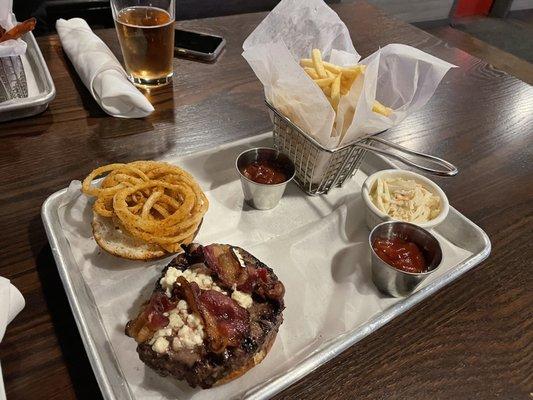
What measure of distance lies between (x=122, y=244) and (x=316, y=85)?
3.20 ft

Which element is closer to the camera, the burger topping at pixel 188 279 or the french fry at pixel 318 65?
the burger topping at pixel 188 279

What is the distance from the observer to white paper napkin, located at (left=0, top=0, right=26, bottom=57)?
2.00 meters

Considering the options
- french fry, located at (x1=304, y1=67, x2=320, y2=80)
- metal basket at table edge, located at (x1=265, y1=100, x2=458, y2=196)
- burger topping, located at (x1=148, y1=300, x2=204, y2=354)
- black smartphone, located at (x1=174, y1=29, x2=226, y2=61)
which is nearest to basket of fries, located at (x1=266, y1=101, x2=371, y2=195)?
metal basket at table edge, located at (x1=265, y1=100, x2=458, y2=196)

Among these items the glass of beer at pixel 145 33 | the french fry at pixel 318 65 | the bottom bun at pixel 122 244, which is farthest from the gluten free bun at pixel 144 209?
the glass of beer at pixel 145 33

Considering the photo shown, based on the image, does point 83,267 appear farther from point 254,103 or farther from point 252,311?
point 254,103

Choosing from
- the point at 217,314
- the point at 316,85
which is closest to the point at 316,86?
the point at 316,85

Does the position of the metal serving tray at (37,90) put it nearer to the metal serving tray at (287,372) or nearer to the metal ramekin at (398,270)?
the metal serving tray at (287,372)

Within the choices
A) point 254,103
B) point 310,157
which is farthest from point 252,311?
point 254,103

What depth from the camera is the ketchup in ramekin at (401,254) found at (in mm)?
1549

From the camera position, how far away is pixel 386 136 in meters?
2.45

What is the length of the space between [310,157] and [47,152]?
1.23m

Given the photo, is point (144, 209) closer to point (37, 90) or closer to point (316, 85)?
point (316, 85)

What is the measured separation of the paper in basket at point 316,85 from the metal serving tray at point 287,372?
1.84ft

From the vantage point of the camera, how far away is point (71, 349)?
1.26 metres
